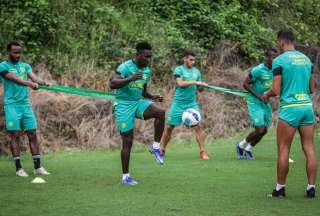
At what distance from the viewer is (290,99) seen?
9.71 m

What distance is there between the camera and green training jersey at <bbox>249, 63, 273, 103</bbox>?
1452cm

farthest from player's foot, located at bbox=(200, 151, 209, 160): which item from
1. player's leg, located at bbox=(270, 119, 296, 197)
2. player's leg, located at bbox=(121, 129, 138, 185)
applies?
player's leg, located at bbox=(270, 119, 296, 197)

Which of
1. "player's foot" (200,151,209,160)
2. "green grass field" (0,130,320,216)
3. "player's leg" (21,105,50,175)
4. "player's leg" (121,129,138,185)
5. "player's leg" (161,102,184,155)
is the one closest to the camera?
"green grass field" (0,130,320,216)

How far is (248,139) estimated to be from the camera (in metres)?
14.9

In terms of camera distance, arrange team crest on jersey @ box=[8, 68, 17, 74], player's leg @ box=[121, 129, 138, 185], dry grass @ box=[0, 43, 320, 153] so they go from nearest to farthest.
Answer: player's leg @ box=[121, 129, 138, 185]
team crest on jersey @ box=[8, 68, 17, 74]
dry grass @ box=[0, 43, 320, 153]

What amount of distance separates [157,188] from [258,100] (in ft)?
15.5

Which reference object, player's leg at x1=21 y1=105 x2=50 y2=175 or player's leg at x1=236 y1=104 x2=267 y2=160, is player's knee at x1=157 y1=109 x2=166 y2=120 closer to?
player's leg at x1=21 y1=105 x2=50 y2=175

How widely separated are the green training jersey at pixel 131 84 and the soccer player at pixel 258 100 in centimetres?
366

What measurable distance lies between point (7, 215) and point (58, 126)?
978 centimetres

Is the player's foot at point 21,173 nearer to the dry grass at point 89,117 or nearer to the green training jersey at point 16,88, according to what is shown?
the green training jersey at point 16,88

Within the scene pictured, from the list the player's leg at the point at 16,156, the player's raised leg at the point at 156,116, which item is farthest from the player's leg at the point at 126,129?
the player's leg at the point at 16,156

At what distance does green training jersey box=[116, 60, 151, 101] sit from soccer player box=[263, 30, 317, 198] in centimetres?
237

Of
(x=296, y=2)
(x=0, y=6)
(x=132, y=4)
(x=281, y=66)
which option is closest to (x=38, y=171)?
(x=281, y=66)

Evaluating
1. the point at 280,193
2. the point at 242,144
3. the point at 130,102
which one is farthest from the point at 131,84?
the point at 242,144
